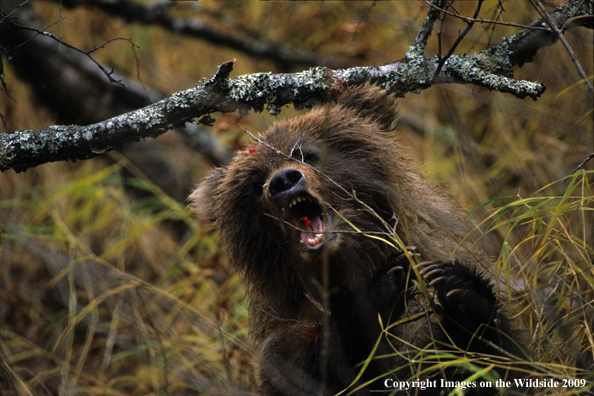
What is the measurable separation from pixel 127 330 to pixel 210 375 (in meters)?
0.93

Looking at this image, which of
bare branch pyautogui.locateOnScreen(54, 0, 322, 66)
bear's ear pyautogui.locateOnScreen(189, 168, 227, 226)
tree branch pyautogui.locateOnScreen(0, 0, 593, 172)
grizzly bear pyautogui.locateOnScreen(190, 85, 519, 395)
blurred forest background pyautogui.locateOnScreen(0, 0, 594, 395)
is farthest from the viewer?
bare branch pyautogui.locateOnScreen(54, 0, 322, 66)

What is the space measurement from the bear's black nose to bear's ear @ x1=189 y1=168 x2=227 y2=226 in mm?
774

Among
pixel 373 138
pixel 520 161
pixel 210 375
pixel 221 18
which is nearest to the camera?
pixel 373 138

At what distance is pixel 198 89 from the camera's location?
274 centimetres

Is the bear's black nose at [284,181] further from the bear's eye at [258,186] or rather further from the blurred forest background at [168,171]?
the blurred forest background at [168,171]

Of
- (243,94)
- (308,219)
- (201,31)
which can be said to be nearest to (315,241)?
(308,219)

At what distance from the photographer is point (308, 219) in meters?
2.94

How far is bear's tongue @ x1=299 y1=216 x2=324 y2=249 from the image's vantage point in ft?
9.21

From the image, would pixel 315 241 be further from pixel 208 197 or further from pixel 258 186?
pixel 208 197

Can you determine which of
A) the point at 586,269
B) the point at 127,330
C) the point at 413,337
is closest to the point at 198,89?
the point at 413,337

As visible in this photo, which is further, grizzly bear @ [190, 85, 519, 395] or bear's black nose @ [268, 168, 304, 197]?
bear's black nose @ [268, 168, 304, 197]

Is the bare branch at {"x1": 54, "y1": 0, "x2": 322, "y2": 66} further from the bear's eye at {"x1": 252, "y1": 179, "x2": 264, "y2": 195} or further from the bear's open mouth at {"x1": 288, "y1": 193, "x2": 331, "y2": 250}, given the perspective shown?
the bear's open mouth at {"x1": 288, "y1": 193, "x2": 331, "y2": 250}

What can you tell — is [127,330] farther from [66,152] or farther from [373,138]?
[373,138]

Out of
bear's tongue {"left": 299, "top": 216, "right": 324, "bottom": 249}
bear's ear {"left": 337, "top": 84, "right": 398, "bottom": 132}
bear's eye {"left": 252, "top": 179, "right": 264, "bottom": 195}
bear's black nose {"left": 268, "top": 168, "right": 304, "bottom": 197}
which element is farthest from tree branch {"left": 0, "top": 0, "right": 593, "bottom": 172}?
bear's tongue {"left": 299, "top": 216, "right": 324, "bottom": 249}
